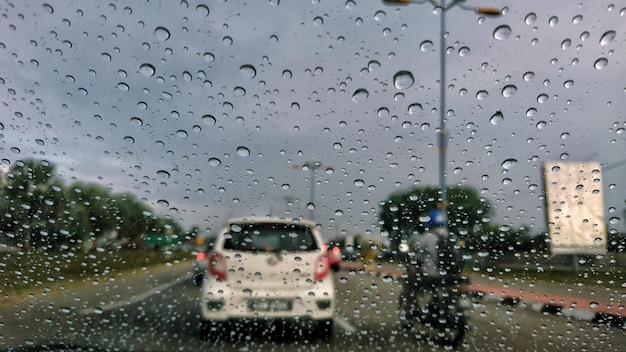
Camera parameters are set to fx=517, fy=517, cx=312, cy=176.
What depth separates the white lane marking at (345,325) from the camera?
2.30 metres

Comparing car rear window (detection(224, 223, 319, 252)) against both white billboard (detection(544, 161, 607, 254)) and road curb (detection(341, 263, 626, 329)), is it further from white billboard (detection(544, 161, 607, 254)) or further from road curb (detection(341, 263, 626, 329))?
white billboard (detection(544, 161, 607, 254))

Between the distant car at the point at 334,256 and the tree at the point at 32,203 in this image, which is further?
the tree at the point at 32,203

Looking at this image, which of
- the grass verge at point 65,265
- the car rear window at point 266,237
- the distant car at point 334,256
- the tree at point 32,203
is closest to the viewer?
the car rear window at point 266,237

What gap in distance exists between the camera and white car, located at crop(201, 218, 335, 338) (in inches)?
82.1

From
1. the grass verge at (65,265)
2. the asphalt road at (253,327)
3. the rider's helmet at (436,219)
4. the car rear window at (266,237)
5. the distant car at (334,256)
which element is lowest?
the asphalt road at (253,327)

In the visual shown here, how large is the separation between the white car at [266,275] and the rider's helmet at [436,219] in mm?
466

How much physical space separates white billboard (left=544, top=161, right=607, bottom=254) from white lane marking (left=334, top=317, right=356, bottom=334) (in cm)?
96

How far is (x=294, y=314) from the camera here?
2.24 m

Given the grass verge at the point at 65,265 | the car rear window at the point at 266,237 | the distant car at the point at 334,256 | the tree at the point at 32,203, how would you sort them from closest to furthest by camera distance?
the car rear window at the point at 266,237 → the distant car at the point at 334,256 → the grass verge at the point at 65,265 → the tree at the point at 32,203

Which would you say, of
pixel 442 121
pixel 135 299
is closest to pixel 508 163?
pixel 442 121

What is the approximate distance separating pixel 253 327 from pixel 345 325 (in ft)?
1.35

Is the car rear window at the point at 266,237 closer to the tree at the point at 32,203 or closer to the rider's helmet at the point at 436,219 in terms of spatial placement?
the rider's helmet at the point at 436,219

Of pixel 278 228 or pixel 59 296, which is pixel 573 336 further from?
pixel 59 296

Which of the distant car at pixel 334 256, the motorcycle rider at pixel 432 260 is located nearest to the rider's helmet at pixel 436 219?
the motorcycle rider at pixel 432 260
